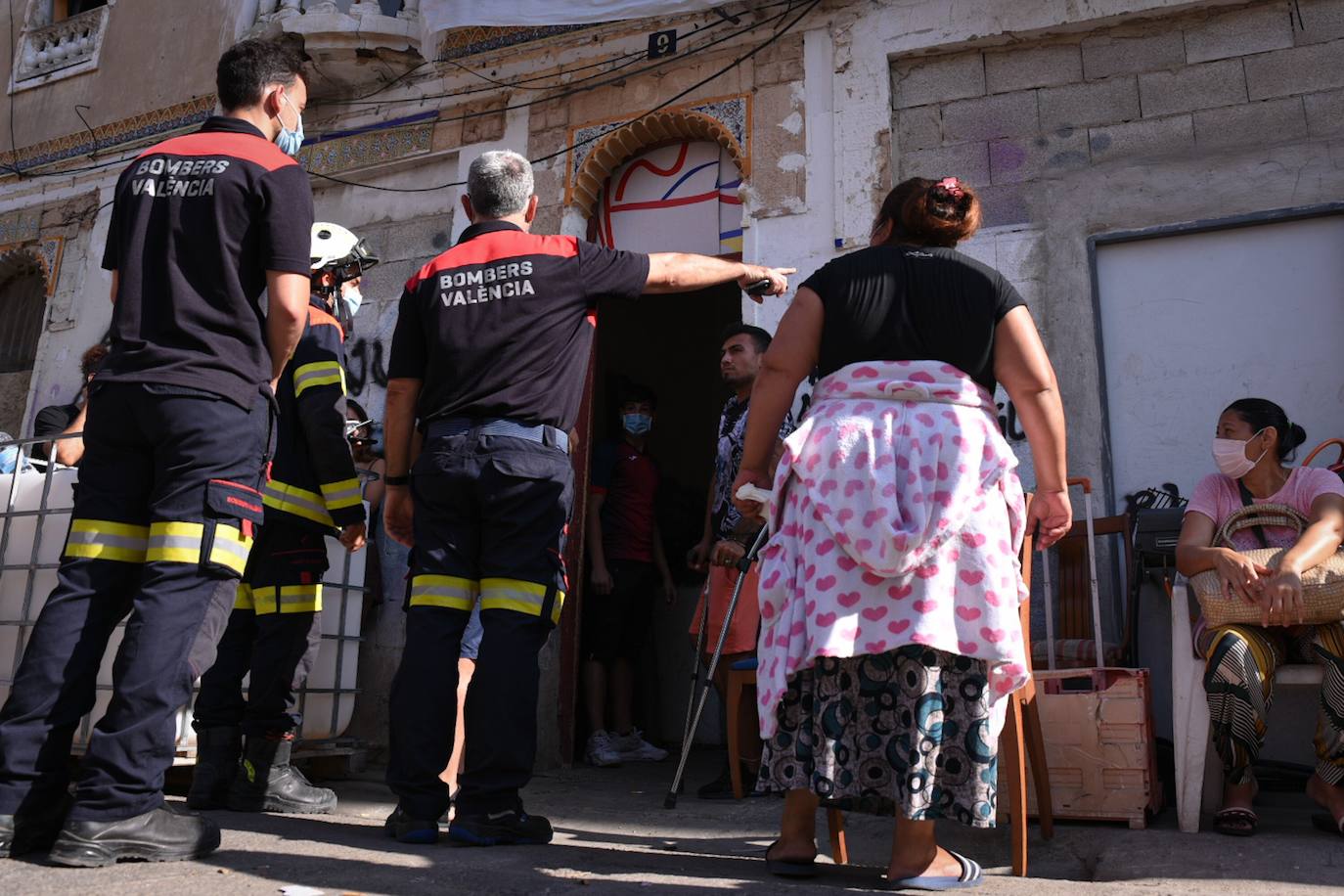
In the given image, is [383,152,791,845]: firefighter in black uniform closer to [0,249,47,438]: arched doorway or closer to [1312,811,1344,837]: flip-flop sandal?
[1312,811,1344,837]: flip-flop sandal

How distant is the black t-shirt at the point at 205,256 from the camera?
2.97 m

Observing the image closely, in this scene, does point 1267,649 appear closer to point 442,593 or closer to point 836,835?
point 836,835

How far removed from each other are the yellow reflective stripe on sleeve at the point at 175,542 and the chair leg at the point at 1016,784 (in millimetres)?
2182

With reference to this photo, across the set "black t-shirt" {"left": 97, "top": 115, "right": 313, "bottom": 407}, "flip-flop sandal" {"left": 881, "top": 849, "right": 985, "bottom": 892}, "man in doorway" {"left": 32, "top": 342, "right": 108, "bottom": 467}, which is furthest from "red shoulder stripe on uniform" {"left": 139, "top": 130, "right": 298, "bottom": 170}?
"man in doorway" {"left": 32, "top": 342, "right": 108, "bottom": 467}

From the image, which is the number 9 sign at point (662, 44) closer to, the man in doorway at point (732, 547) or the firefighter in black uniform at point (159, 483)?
the man in doorway at point (732, 547)

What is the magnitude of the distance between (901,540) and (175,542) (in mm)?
1794

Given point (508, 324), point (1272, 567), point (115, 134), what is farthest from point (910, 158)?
point (115, 134)

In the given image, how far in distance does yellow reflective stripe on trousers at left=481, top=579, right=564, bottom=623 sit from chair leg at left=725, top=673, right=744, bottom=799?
1.80 meters

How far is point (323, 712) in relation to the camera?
532 cm

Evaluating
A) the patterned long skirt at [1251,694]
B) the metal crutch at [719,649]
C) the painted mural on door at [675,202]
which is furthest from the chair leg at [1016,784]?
the painted mural on door at [675,202]

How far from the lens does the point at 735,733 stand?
489 cm

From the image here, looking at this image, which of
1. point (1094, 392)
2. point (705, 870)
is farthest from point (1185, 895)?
point (1094, 392)

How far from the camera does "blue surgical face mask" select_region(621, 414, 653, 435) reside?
708 centimetres

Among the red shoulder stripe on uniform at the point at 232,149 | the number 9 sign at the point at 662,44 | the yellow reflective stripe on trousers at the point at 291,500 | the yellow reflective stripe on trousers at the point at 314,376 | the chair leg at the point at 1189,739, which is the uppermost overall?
the number 9 sign at the point at 662,44
